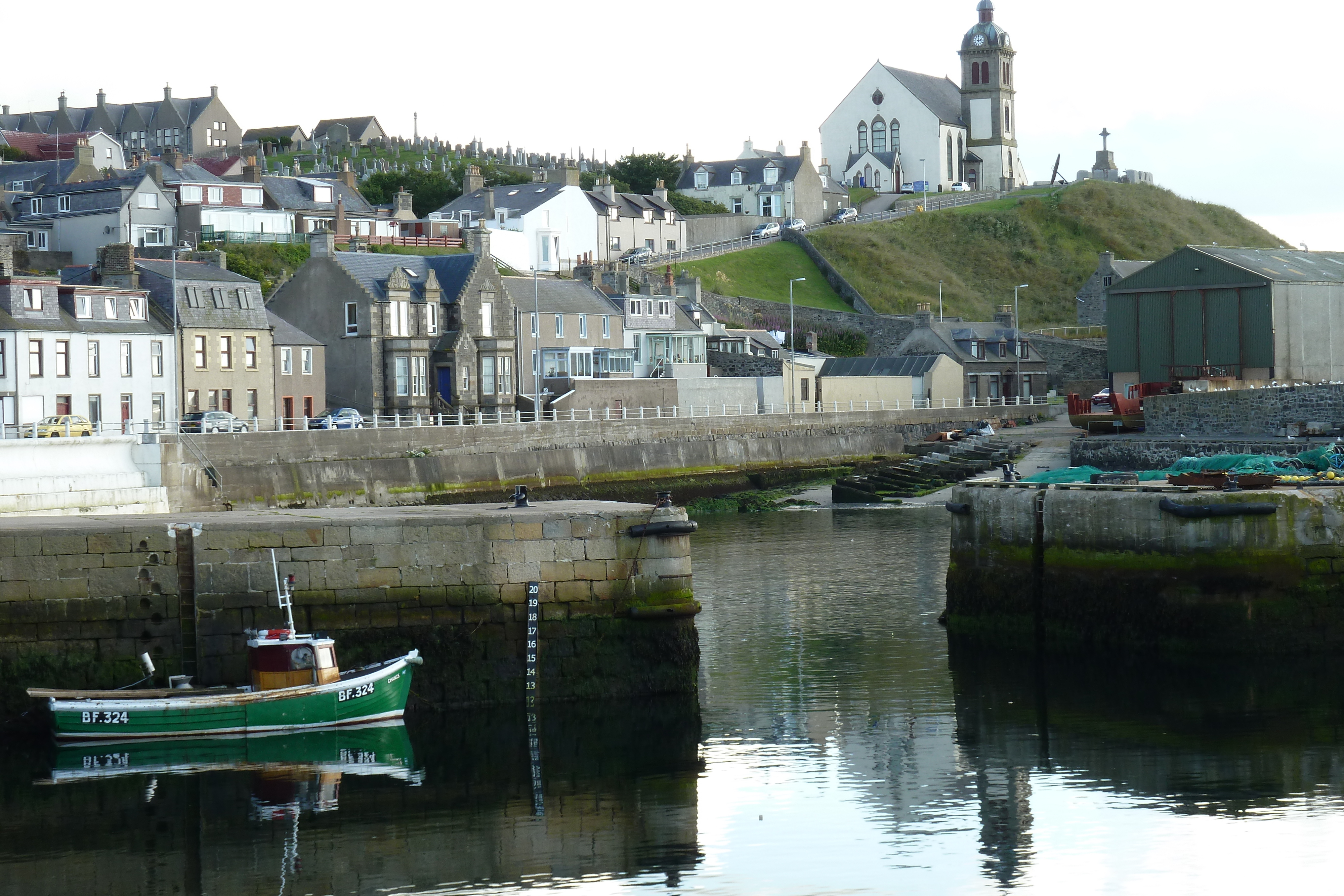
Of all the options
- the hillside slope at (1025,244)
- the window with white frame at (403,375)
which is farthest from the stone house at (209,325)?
the hillside slope at (1025,244)

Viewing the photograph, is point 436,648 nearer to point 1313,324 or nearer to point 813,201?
point 1313,324

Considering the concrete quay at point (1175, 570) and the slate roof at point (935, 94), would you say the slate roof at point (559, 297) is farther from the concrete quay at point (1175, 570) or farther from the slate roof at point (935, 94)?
the slate roof at point (935, 94)

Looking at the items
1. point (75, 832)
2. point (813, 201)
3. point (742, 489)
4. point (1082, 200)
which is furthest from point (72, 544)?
point (1082, 200)

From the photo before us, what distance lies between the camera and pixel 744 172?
424 ft

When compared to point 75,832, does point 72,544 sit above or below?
above

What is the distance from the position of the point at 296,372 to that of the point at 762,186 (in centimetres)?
7100

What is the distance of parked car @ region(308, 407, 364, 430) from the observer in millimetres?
58219

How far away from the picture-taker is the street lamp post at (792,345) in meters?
82.5

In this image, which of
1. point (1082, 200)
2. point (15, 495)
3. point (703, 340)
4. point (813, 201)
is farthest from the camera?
point (1082, 200)

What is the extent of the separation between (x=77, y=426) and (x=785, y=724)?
35.9 meters

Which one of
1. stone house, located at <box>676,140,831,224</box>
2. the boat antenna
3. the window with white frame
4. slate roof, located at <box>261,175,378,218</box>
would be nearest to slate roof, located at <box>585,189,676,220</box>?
stone house, located at <box>676,140,831,224</box>

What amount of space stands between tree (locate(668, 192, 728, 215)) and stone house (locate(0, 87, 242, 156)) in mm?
41776

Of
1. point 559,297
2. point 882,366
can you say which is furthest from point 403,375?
point 882,366

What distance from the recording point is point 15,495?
42688 millimetres
